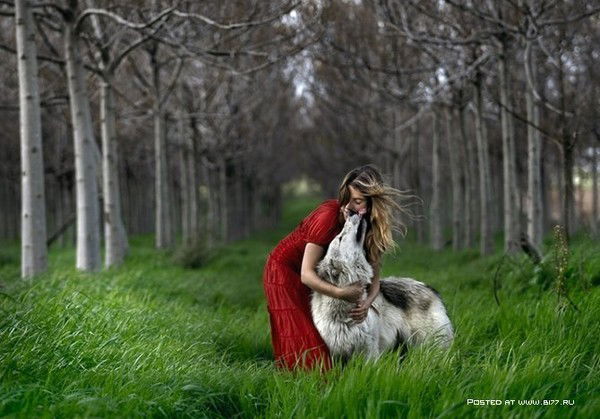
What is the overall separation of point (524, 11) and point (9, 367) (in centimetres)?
579

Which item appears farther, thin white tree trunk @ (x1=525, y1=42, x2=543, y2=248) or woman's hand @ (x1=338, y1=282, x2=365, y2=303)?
thin white tree trunk @ (x1=525, y1=42, x2=543, y2=248)

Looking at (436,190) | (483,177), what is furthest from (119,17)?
(436,190)

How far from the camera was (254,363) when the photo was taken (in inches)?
157

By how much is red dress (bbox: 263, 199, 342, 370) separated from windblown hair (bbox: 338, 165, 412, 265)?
0.20 meters

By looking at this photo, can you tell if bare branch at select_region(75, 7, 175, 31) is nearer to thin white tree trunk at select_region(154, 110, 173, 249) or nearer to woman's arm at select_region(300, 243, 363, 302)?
woman's arm at select_region(300, 243, 363, 302)

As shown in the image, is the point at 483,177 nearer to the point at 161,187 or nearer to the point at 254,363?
the point at 161,187

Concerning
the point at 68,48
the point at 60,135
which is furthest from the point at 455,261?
the point at 60,135

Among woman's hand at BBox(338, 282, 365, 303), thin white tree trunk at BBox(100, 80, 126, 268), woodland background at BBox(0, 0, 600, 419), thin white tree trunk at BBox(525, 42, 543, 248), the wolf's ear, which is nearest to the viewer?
woodland background at BBox(0, 0, 600, 419)

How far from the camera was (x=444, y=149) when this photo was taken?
2422 centimetres

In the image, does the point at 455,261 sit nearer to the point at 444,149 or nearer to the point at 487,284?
the point at 487,284

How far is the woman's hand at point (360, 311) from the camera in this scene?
10.9ft

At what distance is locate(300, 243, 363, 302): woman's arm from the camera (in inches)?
130

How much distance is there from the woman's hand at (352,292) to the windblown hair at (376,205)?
0.89 feet

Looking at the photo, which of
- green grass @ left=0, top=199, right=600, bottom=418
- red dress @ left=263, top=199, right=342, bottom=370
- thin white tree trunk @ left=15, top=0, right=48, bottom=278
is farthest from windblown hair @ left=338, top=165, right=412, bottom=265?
thin white tree trunk @ left=15, top=0, right=48, bottom=278
